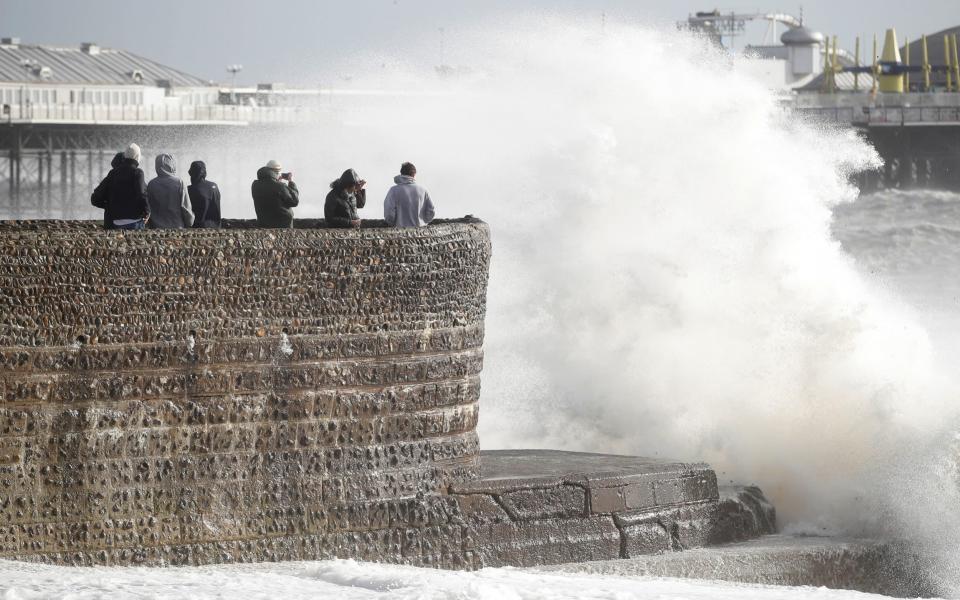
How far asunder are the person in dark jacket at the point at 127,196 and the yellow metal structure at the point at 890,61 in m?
85.3

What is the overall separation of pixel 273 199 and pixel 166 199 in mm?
803

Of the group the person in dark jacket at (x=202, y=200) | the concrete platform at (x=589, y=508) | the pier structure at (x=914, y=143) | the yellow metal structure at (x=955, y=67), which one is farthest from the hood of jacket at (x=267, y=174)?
the yellow metal structure at (x=955, y=67)

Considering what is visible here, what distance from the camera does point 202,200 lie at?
10.9 metres

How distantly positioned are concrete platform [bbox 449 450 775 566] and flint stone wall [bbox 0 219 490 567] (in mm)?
235

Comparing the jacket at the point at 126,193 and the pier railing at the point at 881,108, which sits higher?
the pier railing at the point at 881,108

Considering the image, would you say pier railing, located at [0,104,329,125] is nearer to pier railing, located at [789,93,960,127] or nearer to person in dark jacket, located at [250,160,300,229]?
pier railing, located at [789,93,960,127]

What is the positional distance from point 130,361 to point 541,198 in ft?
37.8

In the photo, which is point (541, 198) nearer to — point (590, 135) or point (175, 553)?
point (590, 135)

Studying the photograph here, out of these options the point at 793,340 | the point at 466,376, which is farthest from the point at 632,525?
the point at 793,340

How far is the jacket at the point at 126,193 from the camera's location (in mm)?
10094

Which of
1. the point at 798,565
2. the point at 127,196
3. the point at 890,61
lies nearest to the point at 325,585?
the point at 127,196

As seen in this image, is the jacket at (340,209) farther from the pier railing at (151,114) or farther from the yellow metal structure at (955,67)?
the yellow metal structure at (955,67)

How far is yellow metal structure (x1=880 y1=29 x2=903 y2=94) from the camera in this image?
9194cm

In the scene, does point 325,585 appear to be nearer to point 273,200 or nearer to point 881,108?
point 273,200
